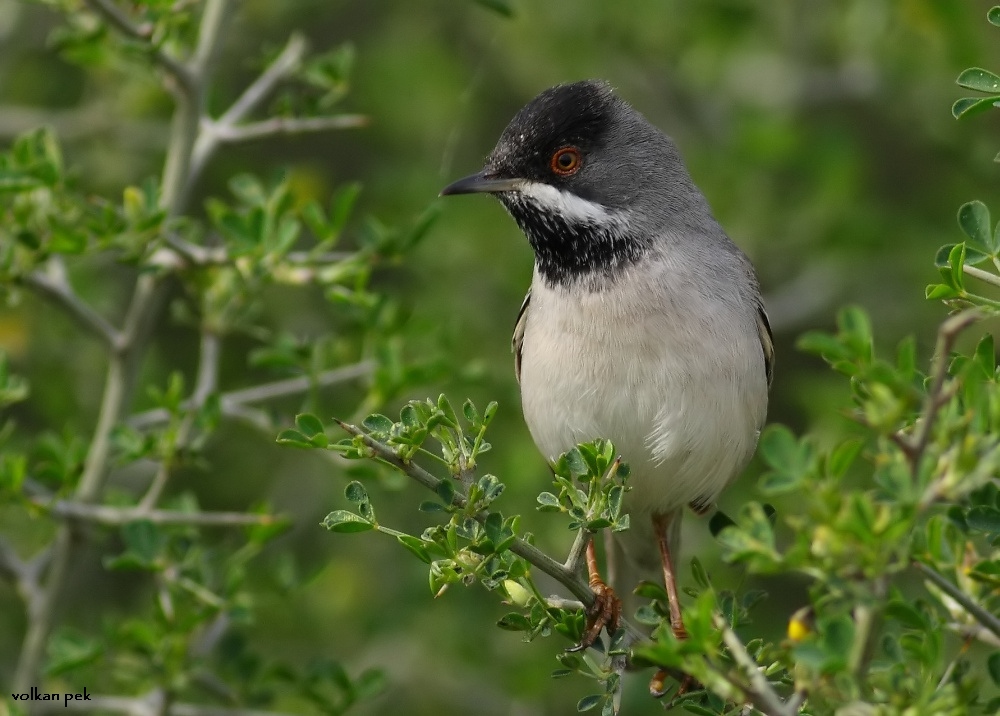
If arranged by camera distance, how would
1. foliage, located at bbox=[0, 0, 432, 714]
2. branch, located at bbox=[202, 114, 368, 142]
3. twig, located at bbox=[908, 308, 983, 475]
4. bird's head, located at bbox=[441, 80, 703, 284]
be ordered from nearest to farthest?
twig, located at bbox=[908, 308, 983, 475], foliage, located at bbox=[0, 0, 432, 714], bird's head, located at bbox=[441, 80, 703, 284], branch, located at bbox=[202, 114, 368, 142]

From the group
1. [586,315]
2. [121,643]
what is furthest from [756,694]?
[121,643]

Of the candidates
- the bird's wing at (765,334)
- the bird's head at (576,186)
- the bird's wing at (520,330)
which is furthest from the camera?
the bird's wing at (520,330)

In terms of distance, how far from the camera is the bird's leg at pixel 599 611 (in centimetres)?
368

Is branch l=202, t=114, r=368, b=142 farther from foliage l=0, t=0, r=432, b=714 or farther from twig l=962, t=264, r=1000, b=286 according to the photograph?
twig l=962, t=264, r=1000, b=286

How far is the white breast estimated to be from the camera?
4105 millimetres

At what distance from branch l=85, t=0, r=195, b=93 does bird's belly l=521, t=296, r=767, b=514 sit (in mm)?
1621

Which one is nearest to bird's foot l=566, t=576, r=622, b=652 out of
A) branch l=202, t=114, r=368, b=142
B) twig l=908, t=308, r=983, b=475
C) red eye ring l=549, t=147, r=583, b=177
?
red eye ring l=549, t=147, r=583, b=177

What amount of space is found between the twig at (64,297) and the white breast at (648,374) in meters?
1.56

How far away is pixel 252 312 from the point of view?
460 centimetres

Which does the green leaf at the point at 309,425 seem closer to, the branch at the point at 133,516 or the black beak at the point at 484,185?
the branch at the point at 133,516

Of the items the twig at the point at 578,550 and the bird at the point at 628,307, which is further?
the bird at the point at 628,307

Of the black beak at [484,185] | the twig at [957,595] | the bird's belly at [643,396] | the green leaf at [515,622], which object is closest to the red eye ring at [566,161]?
the black beak at [484,185]

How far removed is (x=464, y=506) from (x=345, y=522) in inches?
10.7

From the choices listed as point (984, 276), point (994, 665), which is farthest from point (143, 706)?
point (984, 276)
